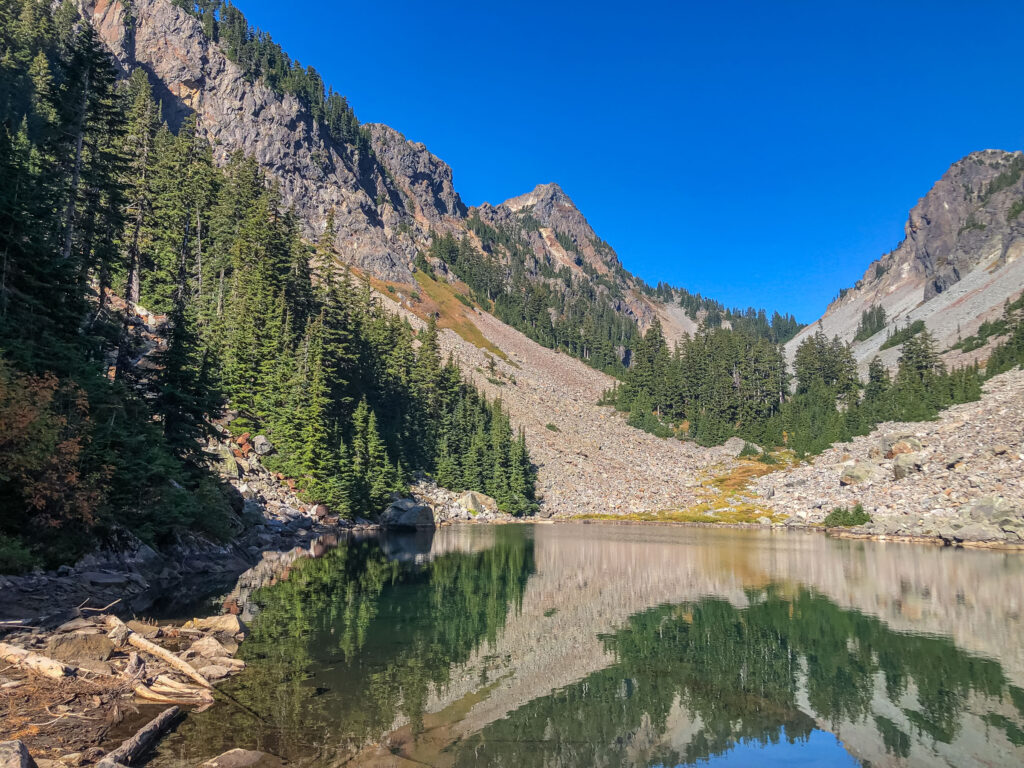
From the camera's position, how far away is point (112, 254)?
39.4m

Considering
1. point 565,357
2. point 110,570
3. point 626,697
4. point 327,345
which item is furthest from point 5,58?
point 565,357

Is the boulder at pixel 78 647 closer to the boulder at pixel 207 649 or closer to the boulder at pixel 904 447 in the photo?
the boulder at pixel 207 649

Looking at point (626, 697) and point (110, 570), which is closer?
point (626, 697)

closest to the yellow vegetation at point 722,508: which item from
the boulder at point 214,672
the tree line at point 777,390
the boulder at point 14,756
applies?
the tree line at point 777,390

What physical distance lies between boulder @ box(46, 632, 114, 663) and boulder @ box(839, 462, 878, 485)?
100 metres

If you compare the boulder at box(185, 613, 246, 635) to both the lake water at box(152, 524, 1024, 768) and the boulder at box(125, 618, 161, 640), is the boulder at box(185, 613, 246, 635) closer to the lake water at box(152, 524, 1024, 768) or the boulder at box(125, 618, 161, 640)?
the lake water at box(152, 524, 1024, 768)

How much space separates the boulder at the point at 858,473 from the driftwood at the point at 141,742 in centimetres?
10037

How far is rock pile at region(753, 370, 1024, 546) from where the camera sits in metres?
68.1

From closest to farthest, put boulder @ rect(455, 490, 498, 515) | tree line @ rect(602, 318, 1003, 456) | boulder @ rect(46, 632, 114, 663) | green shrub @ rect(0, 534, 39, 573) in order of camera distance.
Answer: boulder @ rect(46, 632, 114, 663) → green shrub @ rect(0, 534, 39, 573) → boulder @ rect(455, 490, 498, 515) → tree line @ rect(602, 318, 1003, 456)

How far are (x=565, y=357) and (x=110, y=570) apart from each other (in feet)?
575

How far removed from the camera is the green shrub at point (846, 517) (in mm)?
80250

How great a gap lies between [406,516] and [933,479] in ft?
238

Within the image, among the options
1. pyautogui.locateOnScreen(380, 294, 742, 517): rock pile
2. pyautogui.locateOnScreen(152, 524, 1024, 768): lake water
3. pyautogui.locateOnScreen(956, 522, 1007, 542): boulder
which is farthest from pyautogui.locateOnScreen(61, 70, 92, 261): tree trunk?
pyautogui.locateOnScreen(956, 522, 1007, 542): boulder

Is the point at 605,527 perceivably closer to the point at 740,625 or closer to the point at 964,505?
the point at 964,505
